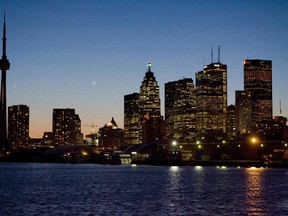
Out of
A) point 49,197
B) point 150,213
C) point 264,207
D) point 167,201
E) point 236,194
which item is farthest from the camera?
point 236,194

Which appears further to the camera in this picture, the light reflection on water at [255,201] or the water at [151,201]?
the water at [151,201]

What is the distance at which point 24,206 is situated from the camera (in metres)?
89.6

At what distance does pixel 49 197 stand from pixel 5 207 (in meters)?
16.9

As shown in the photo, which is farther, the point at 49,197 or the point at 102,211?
the point at 49,197

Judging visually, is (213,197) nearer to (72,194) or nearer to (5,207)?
(72,194)

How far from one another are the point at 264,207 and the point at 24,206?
118 feet

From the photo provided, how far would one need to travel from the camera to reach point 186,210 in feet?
277

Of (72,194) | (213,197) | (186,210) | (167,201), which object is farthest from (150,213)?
(72,194)

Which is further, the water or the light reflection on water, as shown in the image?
the water

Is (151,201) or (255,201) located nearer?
(255,201)

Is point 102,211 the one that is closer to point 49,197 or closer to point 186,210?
point 186,210

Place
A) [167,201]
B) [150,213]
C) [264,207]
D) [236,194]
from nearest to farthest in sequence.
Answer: [150,213], [264,207], [167,201], [236,194]

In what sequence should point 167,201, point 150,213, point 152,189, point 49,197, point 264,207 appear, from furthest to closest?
point 152,189 < point 49,197 < point 167,201 < point 264,207 < point 150,213

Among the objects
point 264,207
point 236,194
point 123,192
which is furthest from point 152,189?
point 264,207
